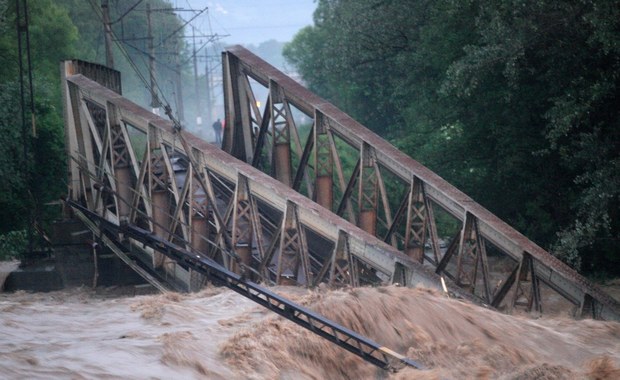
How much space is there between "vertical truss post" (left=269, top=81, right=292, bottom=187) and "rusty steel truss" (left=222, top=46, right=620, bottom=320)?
0.02m

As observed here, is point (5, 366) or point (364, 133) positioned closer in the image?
point (5, 366)

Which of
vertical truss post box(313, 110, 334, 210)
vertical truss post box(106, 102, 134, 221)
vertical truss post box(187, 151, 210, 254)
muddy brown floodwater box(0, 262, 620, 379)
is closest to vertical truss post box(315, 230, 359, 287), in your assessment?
muddy brown floodwater box(0, 262, 620, 379)

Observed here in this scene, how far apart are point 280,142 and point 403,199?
13.5ft

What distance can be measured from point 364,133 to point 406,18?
13.2 m

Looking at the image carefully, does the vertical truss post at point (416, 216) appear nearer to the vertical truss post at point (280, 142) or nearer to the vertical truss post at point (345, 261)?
the vertical truss post at point (345, 261)

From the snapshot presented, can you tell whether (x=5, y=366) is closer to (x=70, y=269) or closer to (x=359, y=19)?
(x=70, y=269)

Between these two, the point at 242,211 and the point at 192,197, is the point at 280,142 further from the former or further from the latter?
the point at 242,211

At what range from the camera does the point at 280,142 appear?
19.6 m

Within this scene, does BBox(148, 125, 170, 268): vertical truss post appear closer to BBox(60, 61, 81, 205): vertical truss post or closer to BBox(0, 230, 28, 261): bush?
BBox(60, 61, 81, 205): vertical truss post

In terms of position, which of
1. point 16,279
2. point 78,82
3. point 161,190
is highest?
point 78,82

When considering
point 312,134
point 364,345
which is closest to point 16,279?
point 312,134

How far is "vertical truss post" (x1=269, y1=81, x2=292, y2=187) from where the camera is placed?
18812 mm

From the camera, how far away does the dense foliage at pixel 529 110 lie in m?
17.2

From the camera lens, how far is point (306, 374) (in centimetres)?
918
